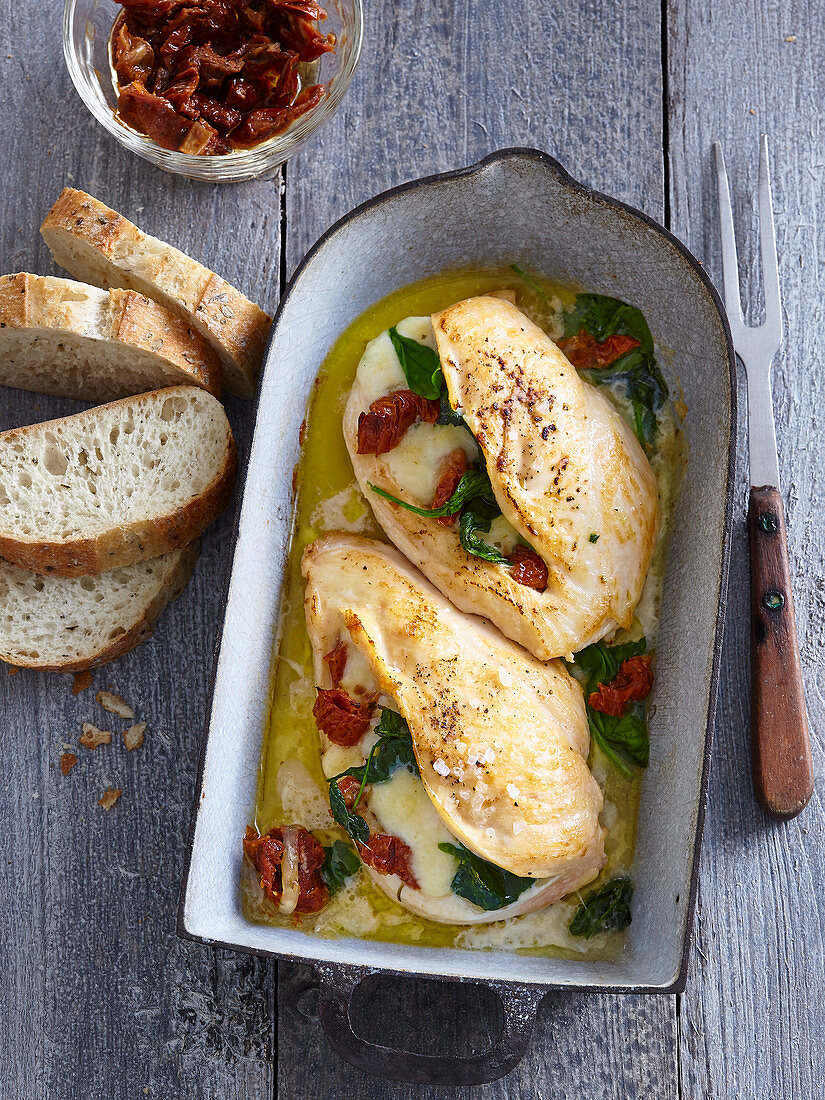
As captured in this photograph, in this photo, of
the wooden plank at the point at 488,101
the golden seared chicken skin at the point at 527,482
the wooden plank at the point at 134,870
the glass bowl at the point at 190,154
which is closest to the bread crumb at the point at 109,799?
the wooden plank at the point at 134,870

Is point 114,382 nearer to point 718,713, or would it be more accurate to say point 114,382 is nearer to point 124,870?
point 124,870

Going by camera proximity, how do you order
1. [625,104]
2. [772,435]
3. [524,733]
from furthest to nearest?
[625,104] < [772,435] < [524,733]

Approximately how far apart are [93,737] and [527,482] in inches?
50.7

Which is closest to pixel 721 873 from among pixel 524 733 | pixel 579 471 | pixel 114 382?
pixel 524 733

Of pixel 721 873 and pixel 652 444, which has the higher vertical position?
pixel 652 444

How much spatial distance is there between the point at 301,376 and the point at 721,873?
163 cm

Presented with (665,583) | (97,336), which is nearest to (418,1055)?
(665,583)

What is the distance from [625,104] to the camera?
7.91 feet

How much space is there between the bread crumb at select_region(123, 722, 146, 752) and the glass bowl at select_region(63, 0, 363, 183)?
142 cm

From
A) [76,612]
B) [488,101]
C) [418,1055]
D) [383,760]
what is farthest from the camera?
[488,101]

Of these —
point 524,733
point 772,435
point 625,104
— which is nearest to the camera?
point 524,733

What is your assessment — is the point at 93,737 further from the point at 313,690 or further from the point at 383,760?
the point at 383,760

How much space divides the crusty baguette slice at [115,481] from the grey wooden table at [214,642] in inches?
7.7

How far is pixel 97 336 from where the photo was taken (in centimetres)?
215
